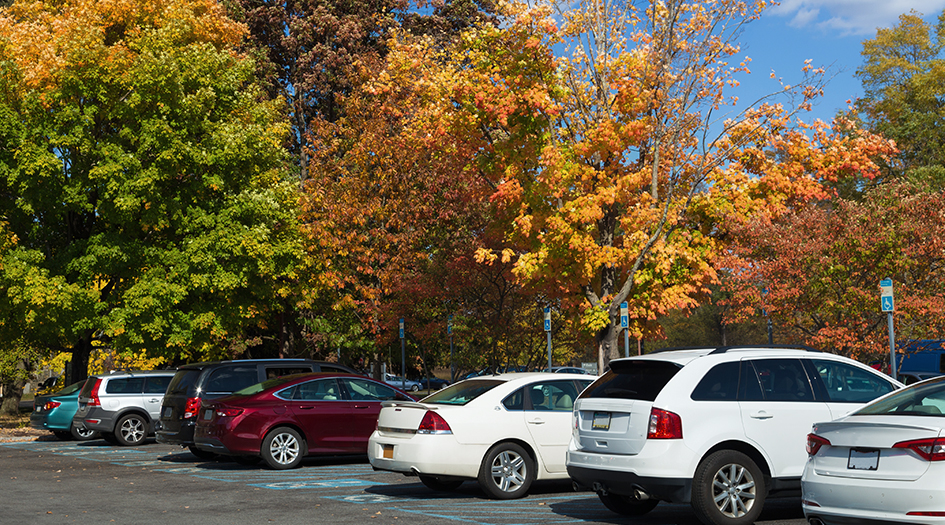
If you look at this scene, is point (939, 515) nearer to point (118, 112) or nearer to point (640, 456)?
point (640, 456)

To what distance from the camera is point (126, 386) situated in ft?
70.7

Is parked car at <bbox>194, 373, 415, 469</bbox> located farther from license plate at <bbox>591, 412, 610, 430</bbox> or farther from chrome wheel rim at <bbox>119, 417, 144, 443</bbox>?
chrome wheel rim at <bbox>119, 417, 144, 443</bbox>

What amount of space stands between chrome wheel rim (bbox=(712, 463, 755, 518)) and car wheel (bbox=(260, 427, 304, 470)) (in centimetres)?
823

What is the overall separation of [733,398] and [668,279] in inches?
447

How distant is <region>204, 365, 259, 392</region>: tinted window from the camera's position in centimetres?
1673

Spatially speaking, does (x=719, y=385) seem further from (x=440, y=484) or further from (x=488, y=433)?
(x=440, y=484)

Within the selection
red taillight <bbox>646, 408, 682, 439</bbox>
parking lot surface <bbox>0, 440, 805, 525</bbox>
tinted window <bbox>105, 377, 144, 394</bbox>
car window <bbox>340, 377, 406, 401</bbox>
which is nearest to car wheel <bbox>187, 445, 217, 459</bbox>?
parking lot surface <bbox>0, 440, 805, 525</bbox>

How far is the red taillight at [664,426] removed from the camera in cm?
856

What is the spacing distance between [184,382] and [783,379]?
38.7ft

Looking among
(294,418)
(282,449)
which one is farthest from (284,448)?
(294,418)

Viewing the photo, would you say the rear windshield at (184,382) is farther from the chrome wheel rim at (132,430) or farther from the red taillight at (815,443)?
the red taillight at (815,443)

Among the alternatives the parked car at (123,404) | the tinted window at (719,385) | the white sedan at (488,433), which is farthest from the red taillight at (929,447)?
the parked car at (123,404)

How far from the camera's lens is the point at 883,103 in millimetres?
48938

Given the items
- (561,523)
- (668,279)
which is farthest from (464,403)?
(668,279)
